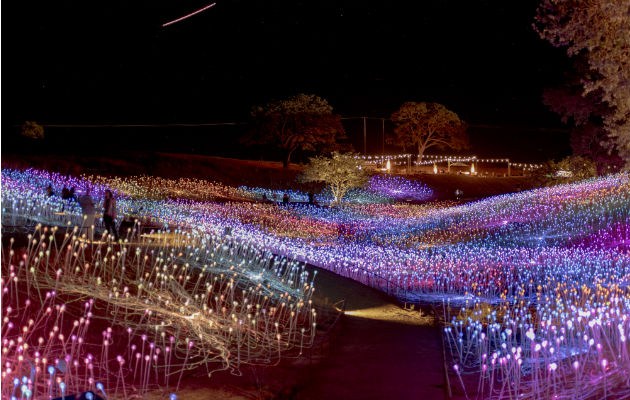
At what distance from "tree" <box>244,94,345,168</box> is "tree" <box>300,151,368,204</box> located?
27.8 ft

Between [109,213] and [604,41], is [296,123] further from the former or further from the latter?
[109,213]

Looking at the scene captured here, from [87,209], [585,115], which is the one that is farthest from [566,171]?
[87,209]

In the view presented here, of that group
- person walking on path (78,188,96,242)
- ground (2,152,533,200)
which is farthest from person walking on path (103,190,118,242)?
ground (2,152,533,200)

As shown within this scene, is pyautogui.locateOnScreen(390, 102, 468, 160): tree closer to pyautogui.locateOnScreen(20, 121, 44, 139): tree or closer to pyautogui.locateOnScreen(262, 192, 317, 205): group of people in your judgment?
pyautogui.locateOnScreen(262, 192, 317, 205): group of people

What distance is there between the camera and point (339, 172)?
4506cm

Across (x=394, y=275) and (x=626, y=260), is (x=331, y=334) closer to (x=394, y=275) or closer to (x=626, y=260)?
(x=394, y=275)

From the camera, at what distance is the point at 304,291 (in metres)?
13.2

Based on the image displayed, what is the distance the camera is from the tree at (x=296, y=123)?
5406 cm

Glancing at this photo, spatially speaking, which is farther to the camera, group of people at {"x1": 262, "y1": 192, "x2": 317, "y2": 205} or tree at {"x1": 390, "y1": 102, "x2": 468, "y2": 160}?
tree at {"x1": 390, "y1": 102, "x2": 468, "y2": 160}

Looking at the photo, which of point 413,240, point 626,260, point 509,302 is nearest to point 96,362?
point 509,302

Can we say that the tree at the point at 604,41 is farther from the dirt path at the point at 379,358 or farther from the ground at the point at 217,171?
the ground at the point at 217,171

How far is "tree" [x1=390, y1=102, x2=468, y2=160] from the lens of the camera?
6019 centimetres

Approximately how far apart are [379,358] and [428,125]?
174 feet

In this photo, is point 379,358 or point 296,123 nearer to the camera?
point 379,358
